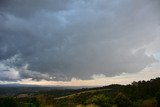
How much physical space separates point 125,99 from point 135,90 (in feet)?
124

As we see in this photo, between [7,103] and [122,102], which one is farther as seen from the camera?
[122,102]

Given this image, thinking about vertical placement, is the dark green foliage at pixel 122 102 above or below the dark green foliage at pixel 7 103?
above

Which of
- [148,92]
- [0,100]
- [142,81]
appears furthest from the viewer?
[142,81]

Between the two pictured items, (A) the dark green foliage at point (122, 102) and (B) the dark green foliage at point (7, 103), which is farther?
(A) the dark green foliage at point (122, 102)

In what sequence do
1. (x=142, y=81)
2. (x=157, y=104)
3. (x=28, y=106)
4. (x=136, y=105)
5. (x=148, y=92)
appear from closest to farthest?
(x=28, y=106) < (x=157, y=104) < (x=136, y=105) < (x=148, y=92) < (x=142, y=81)

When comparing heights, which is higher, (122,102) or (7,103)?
(122,102)

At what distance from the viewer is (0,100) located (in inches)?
2264

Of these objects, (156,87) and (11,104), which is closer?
(11,104)

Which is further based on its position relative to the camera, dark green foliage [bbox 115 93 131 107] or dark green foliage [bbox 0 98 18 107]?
dark green foliage [bbox 115 93 131 107]

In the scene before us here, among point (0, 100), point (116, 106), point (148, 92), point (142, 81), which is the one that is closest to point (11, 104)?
point (0, 100)

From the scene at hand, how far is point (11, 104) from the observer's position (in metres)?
57.6

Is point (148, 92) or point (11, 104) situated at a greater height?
point (148, 92)

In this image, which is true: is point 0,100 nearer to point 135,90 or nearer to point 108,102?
point 108,102

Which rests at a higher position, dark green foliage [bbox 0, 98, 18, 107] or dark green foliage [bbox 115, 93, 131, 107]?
dark green foliage [bbox 115, 93, 131, 107]
